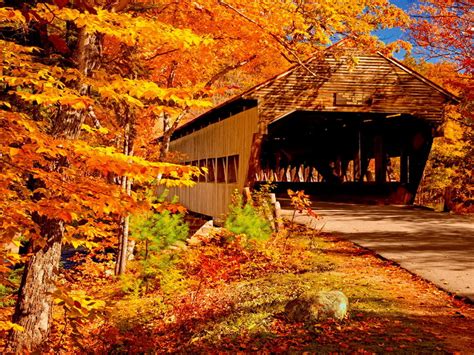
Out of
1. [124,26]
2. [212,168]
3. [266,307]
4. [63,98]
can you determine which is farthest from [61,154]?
[212,168]

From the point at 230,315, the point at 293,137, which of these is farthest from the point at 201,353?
the point at 293,137

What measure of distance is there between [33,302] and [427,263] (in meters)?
6.57

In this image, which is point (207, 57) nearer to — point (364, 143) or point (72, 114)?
point (72, 114)

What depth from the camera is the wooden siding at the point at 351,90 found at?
1709 centimetres

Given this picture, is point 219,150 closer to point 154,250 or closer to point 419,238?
point 154,250

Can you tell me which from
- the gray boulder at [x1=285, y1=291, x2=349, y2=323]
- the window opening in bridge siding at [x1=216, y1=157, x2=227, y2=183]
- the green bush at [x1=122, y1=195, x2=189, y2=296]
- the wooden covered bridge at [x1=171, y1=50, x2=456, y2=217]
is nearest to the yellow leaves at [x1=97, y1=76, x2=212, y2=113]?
the gray boulder at [x1=285, y1=291, x2=349, y2=323]

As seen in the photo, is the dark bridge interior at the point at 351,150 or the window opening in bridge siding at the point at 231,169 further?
the dark bridge interior at the point at 351,150

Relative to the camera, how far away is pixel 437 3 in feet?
57.4

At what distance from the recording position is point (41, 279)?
7734 millimetres

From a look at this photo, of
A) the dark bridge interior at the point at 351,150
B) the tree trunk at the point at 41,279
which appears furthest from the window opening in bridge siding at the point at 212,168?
the tree trunk at the point at 41,279

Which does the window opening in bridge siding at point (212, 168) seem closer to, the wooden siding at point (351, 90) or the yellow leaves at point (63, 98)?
the wooden siding at point (351, 90)

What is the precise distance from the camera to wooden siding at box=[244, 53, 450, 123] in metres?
17.1

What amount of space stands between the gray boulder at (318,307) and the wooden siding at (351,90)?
10.9 meters

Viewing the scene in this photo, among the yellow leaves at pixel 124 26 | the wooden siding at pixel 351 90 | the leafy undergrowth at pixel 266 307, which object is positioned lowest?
the leafy undergrowth at pixel 266 307
